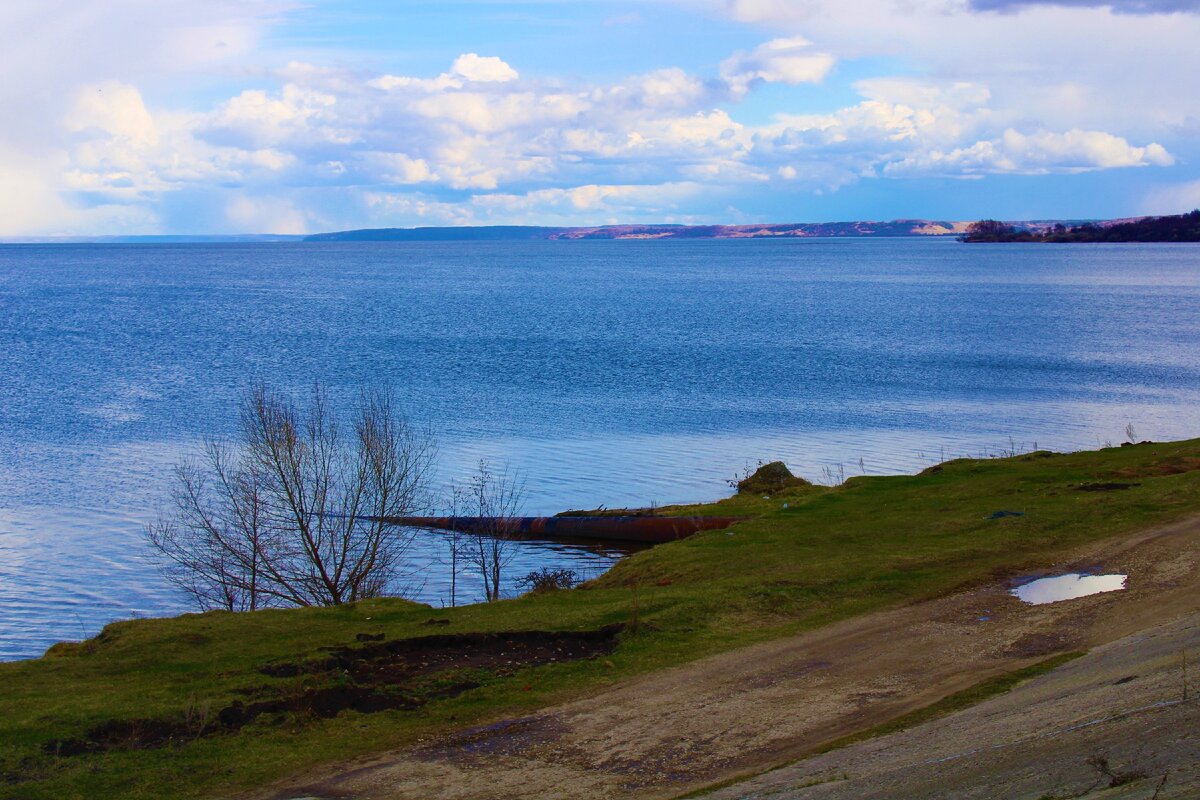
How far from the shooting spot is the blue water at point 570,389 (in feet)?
101

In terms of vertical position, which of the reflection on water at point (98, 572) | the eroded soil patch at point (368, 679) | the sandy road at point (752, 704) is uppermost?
the eroded soil patch at point (368, 679)

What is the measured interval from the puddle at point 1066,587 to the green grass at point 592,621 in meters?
0.82

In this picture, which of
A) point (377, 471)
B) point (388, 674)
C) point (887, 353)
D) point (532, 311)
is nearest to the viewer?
point (388, 674)

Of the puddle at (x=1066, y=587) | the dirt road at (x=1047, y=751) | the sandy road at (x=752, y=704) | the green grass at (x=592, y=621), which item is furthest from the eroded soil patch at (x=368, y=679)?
the puddle at (x=1066, y=587)

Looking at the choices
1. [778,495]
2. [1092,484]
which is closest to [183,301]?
[778,495]

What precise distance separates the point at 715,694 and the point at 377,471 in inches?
459

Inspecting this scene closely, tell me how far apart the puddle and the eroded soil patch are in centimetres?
615

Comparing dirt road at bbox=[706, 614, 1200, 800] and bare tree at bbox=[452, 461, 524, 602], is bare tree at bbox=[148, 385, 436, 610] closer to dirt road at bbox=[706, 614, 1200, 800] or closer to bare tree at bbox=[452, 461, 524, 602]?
bare tree at bbox=[452, 461, 524, 602]

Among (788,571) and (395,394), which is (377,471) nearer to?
(788,571)

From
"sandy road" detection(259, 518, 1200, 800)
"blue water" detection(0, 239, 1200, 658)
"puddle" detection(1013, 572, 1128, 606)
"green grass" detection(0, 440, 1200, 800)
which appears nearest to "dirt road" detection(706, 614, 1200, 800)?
"sandy road" detection(259, 518, 1200, 800)

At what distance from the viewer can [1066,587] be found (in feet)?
55.1

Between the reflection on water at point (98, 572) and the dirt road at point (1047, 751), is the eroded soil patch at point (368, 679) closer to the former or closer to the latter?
the dirt road at point (1047, 751)

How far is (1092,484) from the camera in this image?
24.7 metres

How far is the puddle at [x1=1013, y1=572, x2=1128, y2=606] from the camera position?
1628 cm
